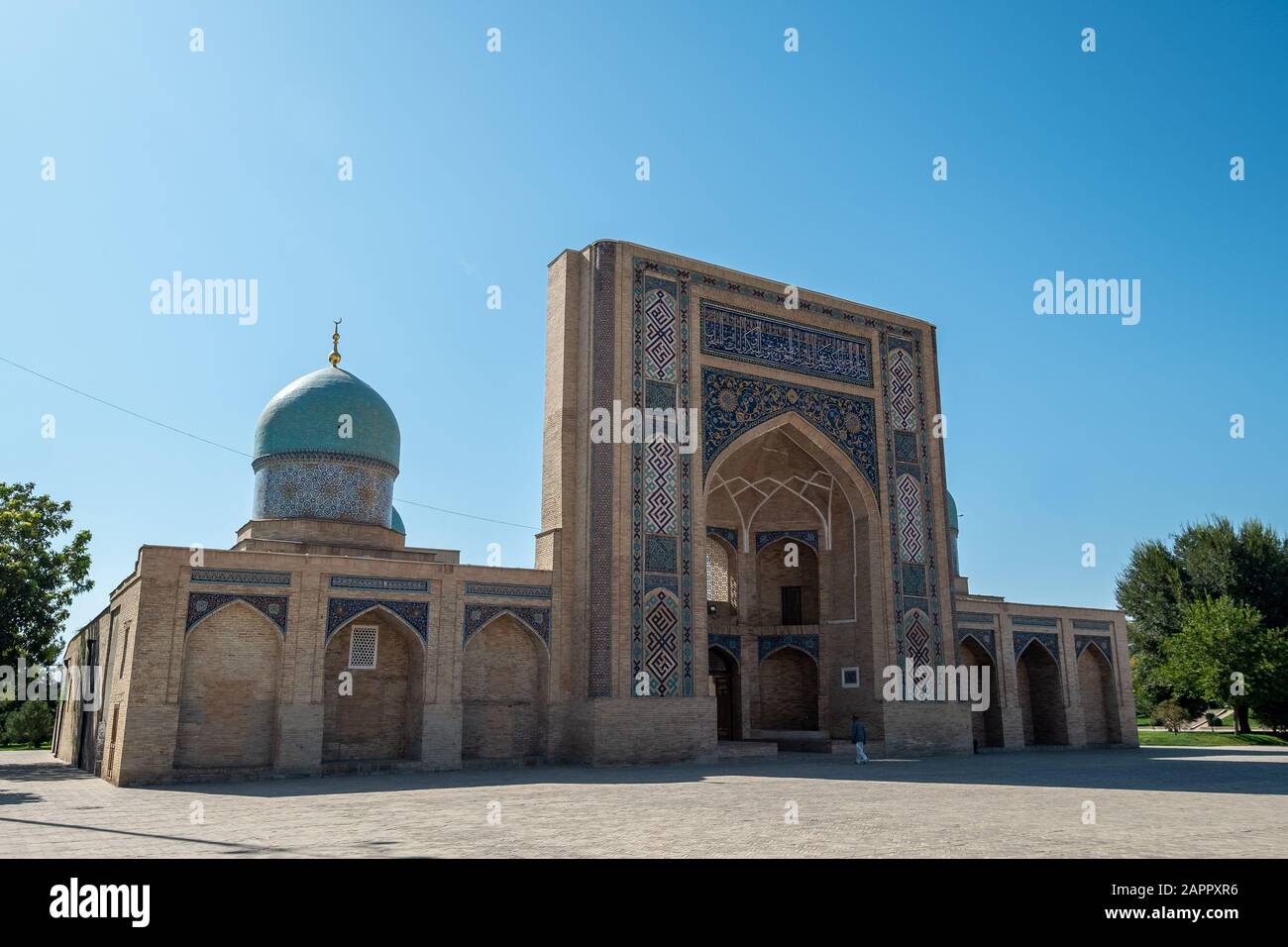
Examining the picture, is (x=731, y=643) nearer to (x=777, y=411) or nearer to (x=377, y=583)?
(x=777, y=411)

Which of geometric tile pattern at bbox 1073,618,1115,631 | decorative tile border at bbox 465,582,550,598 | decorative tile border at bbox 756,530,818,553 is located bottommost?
geometric tile pattern at bbox 1073,618,1115,631

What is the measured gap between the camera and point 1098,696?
2044cm

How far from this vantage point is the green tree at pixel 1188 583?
2562cm

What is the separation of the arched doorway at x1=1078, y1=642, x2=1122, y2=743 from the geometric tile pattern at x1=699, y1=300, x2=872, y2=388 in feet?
26.4

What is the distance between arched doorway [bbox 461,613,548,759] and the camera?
13.8 m

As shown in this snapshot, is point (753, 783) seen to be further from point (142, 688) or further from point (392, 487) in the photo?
point (392, 487)

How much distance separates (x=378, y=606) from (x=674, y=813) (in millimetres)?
6697

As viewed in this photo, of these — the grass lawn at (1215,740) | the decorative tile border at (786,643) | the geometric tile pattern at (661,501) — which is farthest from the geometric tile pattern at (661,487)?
the grass lawn at (1215,740)

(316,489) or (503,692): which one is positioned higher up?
(316,489)

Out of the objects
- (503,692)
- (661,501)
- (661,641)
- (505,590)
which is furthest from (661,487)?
(503,692)

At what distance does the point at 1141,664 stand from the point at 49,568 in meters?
26.4

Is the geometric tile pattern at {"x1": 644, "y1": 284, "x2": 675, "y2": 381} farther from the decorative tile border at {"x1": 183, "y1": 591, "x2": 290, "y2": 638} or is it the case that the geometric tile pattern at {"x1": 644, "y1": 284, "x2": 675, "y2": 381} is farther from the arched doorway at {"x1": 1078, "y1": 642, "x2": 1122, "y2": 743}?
the arched doorway at {"x1": 1078, "y1": 642, "x2": 1122, "y2": 743}
